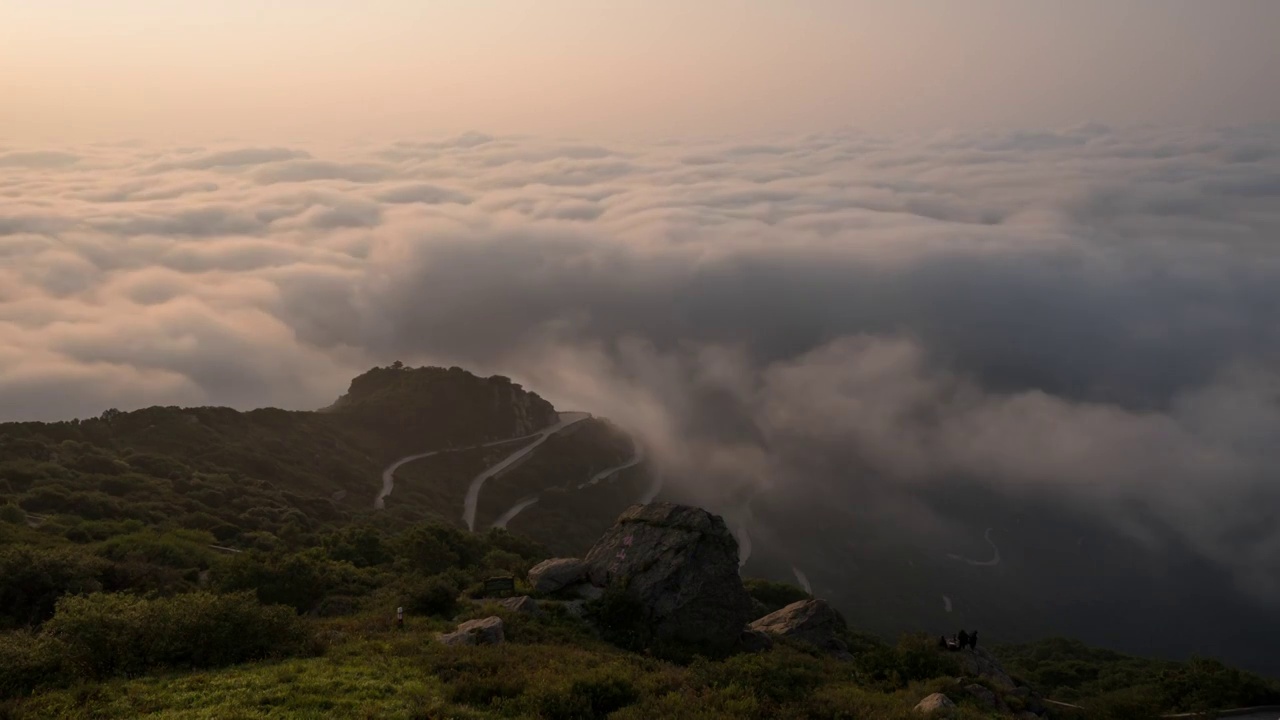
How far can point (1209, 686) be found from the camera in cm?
3089

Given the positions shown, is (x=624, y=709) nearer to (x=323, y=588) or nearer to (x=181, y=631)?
(x=181, y=631)

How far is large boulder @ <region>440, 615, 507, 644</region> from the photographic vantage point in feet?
78.0

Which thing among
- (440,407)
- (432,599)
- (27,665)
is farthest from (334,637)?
(440,407)

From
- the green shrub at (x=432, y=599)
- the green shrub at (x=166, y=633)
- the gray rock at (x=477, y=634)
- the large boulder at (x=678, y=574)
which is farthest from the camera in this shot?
the large boulder at (x=678, y=574)

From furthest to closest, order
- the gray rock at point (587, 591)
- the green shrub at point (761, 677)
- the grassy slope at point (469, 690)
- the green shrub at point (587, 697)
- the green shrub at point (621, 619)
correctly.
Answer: the gray rock at point (587, 591), the green shrub at point (621, 619), the green shrub at point (761, 677), the green shrub at point (587, 697), the grassy slope at point (469, 690)

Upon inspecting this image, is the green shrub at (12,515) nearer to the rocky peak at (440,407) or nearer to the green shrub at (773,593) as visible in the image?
the green shrub at (773,593)

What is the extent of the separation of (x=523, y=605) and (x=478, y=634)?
488cm

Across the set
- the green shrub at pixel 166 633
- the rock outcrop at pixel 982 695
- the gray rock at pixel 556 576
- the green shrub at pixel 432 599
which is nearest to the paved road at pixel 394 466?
the gray rock at pixel 556 576

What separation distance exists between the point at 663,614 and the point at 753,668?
347 inches

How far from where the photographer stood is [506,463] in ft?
363

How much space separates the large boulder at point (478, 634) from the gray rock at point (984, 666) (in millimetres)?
16907

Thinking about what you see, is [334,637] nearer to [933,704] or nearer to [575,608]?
[575,608]

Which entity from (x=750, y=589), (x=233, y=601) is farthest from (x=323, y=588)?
(x=750, y=589)

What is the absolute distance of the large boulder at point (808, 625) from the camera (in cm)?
3372
